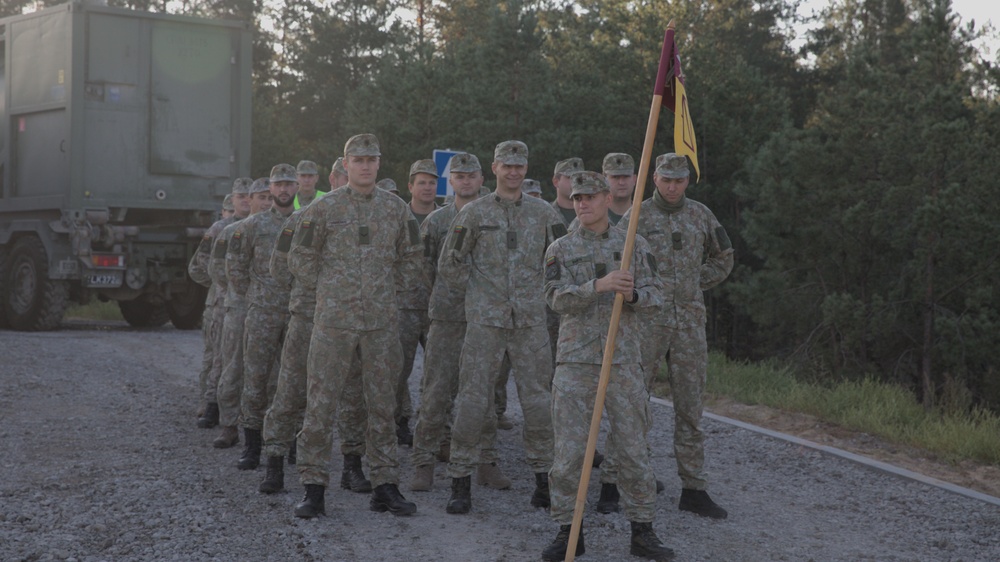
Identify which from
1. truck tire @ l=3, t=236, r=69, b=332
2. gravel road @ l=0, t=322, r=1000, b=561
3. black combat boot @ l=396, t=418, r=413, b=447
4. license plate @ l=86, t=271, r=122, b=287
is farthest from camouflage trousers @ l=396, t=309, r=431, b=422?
truck tire @ l=3, t=236, r=69, b=332

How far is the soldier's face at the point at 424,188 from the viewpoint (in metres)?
8.52

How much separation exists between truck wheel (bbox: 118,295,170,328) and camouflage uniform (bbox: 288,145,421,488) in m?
12.1

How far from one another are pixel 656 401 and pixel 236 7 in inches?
1424

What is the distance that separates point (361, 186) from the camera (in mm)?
6422

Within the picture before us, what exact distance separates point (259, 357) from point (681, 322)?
2.93 meters

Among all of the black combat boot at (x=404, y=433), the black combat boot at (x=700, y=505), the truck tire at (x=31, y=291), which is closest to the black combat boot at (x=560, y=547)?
the black combat boot at (x=700, y=505)

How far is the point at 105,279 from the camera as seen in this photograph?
1538 cm

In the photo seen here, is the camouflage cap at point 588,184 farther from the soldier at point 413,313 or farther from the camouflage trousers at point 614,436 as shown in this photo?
the soldier at point 413,313

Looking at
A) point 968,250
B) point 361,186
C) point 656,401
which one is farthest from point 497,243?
point 968,250

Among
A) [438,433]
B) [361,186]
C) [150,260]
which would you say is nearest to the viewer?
[361,186]

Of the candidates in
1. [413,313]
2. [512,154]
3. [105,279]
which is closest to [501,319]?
[512,154]

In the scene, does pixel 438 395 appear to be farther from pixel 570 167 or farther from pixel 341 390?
pixel 570 167

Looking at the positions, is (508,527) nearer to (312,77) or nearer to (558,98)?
(558,98)

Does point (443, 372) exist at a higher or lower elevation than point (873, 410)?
higher
